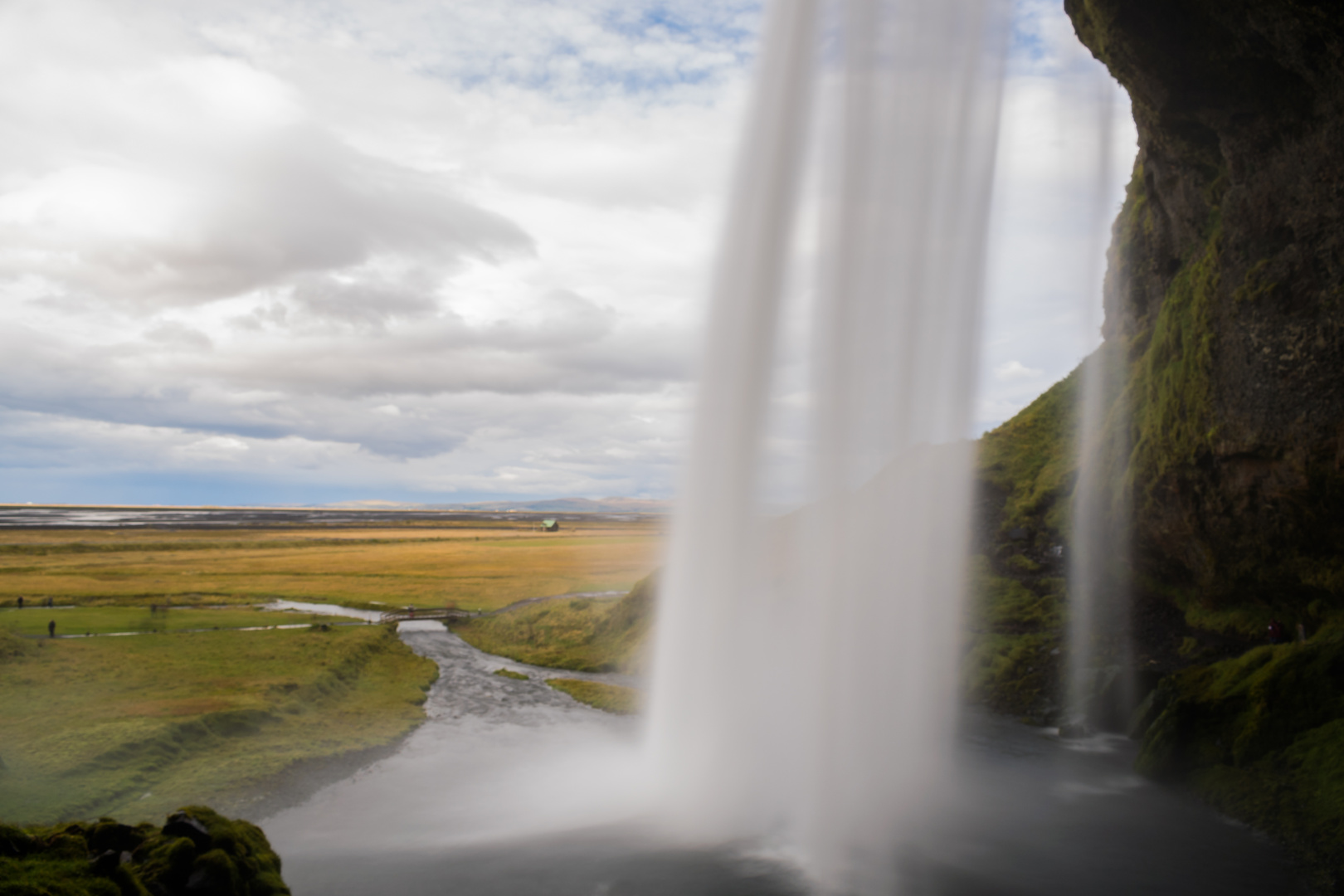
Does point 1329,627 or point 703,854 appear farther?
point 1329,627

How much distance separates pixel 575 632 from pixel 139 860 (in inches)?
1494

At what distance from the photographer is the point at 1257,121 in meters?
23.8

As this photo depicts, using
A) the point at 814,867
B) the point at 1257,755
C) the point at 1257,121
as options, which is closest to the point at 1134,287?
the point at 1257,121

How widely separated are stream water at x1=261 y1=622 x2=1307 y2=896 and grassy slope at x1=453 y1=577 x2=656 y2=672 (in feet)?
53.1

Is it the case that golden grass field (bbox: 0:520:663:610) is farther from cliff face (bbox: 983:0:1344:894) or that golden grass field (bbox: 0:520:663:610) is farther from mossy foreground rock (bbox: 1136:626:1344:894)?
mossy foreground rock (bbox: 1136:626:1344:894)

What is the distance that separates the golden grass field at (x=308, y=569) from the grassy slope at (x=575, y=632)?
12.5m

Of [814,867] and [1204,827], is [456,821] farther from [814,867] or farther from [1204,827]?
[1204,827]

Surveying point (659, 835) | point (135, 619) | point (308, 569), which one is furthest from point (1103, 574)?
point (308, 569)

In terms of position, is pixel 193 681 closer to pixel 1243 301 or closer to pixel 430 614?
pixel 430 614

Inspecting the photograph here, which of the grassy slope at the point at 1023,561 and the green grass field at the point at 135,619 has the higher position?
the grassy slope at the point at 1023,561

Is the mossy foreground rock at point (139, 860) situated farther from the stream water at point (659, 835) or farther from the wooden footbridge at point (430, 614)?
the wooden footbridge at point (430, 614)

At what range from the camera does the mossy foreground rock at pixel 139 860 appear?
9.99 meters

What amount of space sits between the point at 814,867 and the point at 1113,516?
2839cm

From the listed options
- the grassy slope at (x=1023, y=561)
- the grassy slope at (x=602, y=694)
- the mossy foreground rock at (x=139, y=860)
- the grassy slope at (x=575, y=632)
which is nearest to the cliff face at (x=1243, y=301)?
the grassy slope at (x=1023, y=561)
